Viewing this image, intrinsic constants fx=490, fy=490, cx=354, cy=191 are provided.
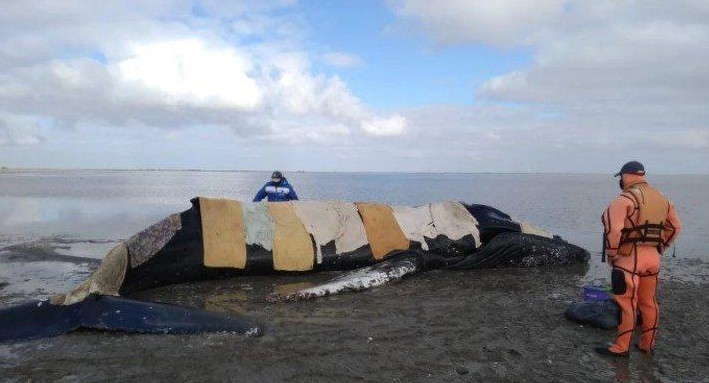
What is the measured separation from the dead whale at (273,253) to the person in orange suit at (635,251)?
390 centimetres

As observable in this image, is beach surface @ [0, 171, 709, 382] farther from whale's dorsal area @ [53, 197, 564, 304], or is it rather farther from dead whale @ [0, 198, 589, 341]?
whale's dorsal area @ [53, 197, 564, 304]

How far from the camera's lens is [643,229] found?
517 centimetres

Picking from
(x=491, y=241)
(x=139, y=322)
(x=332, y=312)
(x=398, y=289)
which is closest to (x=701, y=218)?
(x=491, y=241)

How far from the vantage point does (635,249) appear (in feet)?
17.1

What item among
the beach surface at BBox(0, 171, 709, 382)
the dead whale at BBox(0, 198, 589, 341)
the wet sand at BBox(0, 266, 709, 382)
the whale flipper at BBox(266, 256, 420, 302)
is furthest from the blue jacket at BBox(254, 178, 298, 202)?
the wet sand at BBox(0, 266, 709, 382)

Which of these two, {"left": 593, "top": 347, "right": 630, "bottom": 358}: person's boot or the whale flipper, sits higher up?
the whale flipper

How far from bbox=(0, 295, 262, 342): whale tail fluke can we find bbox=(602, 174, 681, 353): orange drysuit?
4001 mm

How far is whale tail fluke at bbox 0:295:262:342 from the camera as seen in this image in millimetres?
5664

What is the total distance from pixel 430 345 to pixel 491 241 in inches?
202

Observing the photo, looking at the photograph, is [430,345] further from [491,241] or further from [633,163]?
[491,241]

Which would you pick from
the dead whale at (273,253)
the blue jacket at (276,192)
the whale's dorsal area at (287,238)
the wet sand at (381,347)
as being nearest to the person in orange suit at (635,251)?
the wet sand at (381,347)

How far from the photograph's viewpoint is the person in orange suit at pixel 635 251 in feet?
17.0

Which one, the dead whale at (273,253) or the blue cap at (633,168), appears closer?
the blue cap at (633,168)

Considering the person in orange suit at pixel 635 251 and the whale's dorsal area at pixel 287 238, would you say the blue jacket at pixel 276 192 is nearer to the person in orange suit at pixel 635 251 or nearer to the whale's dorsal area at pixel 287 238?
the whale's dorsal area at pixel 287 238
